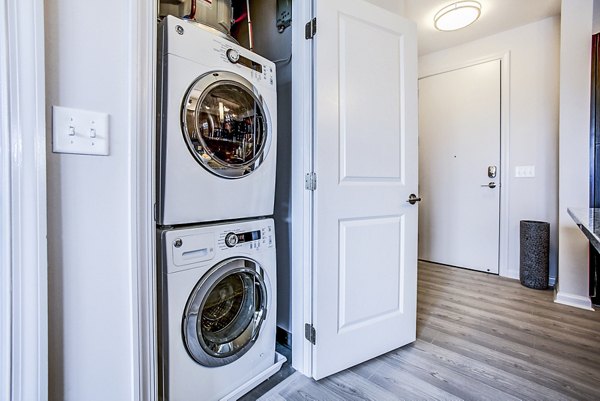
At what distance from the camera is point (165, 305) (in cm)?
108

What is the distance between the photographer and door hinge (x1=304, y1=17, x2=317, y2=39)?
1381 millimetres

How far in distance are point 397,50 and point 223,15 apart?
0.95 m

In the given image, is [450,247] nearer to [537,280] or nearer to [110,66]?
[537,280]

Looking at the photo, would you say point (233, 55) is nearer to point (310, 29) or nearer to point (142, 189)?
point (310, 29)

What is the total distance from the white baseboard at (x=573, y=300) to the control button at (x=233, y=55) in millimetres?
3001

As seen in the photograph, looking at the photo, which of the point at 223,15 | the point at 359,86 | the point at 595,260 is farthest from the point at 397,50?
the point at 595,260

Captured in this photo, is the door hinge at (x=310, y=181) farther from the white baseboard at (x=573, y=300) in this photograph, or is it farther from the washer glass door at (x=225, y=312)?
the white baseboard at (x=573, y=300)

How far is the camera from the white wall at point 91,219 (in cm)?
76

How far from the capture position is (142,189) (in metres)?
0.88

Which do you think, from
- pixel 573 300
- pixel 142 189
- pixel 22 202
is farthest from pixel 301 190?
pixel 573 300

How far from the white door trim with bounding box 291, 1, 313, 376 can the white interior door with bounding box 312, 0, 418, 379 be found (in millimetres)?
44

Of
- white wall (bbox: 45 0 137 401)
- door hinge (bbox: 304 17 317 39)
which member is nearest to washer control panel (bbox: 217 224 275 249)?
white wall (bbox: 45 0 137 401)

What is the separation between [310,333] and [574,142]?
258cm

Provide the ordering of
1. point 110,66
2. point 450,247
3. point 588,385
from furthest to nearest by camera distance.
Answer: point 450,247, point 588,385, point 110,66
